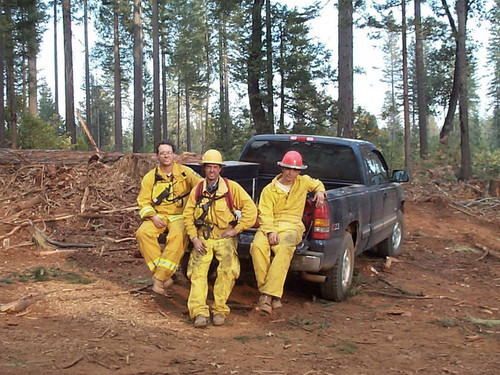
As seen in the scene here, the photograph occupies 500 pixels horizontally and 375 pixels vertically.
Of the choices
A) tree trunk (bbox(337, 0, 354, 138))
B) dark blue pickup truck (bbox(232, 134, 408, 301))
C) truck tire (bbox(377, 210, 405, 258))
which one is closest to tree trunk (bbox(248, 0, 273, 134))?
tree trunk (bbox(337, 0, 354, 138))

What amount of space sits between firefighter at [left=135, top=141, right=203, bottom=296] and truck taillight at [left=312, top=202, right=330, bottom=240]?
1.45m

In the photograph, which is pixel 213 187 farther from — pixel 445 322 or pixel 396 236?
pixel 396 236

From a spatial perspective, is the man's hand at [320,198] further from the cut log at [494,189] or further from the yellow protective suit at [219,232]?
the cut log at [494,189]

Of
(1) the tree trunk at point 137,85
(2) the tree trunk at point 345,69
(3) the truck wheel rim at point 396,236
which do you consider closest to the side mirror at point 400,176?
(3) the truck wheel rim at point 396,236

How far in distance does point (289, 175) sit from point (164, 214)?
1.52 meters

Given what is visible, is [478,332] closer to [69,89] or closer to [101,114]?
[69,89]

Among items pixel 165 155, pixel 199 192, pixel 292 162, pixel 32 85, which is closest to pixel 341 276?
pixel 292 162

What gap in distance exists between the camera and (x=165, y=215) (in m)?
5.84

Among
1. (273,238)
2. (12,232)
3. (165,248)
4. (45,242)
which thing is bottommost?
(45,242)

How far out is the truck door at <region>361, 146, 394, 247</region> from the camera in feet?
23.2

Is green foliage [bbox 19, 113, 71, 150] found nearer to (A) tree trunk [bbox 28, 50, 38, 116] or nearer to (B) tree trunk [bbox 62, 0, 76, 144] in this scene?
(B) tree trunk [bbox 62, 0, 76, 144]

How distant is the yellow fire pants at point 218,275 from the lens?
197 inches

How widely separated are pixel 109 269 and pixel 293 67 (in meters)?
15.9

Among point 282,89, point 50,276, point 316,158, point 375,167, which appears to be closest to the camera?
point 50,276
